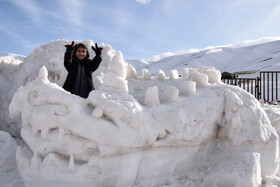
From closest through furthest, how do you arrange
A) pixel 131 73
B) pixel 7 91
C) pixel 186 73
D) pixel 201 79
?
pixel 201 79
pixel 186 73
pixel 131 73
pixel 7 91

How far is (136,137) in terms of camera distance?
1.82 meters

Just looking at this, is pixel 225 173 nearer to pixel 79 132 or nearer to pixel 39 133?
pixel 79 132

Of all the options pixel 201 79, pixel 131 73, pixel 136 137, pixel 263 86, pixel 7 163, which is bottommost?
pixel 7 163

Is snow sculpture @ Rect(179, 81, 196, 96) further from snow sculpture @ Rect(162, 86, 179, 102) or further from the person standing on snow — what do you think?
the person standing on snow

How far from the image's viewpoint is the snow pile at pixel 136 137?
1762 millimetres

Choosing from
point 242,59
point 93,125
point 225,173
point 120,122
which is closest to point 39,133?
point 93,125

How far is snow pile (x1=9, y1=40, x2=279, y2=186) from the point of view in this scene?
5.78 feet

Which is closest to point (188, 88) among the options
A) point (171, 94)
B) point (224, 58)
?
point (171, 94)

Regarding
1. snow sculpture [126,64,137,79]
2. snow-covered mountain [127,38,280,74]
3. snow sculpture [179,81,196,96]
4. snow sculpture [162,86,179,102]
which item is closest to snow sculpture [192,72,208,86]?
snow sculpture [179,81,196,96]

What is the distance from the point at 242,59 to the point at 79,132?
2244 centimetres

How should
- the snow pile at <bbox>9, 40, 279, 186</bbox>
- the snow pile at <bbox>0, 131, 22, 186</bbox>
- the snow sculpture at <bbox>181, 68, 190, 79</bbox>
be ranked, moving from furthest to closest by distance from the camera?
the snow sculpture at <bbox>181, 68, 190, 79</bbox> → the snow pile at <bbox>0, 131, 22, 186</bbox> → the snow pile at <bbox>9, 40, 279, 186</bbox>

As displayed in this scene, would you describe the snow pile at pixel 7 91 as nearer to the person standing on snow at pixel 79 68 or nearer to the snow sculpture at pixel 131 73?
the person standing on snow at pixel 79 68

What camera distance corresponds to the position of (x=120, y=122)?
5.92 feet

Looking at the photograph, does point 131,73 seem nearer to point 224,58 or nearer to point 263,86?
point 263,86
